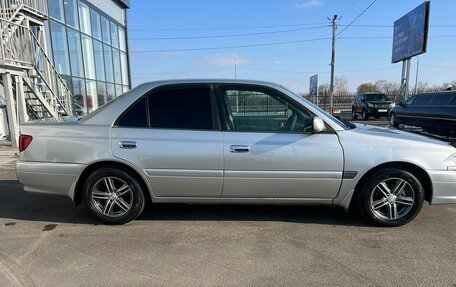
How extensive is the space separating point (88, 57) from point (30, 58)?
662 cm

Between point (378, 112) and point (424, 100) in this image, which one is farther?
point (378, 112)

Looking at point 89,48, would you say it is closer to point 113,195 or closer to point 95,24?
point 95,24

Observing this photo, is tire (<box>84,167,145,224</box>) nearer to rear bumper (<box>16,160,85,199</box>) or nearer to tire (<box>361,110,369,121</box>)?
rear bumper (<box>16,160,85,199</box>)

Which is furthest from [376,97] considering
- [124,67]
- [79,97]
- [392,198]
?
[392,198]

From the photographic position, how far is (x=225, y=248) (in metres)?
3.70

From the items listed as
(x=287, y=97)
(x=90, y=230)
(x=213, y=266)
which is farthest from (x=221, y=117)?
(x=90, y=230)

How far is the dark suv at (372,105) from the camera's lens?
22.3m

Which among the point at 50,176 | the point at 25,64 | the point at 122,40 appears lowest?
the point at 50,176

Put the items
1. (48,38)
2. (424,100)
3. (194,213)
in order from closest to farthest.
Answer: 1. (194,213)
2. (424,100)
3. (48,38)

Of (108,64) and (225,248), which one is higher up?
(108,64)

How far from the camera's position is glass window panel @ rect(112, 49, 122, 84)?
71.3 feet

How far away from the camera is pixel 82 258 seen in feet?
11.5

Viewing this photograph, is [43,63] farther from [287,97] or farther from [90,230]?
[287,97]

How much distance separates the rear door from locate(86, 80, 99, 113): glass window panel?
1432cm
